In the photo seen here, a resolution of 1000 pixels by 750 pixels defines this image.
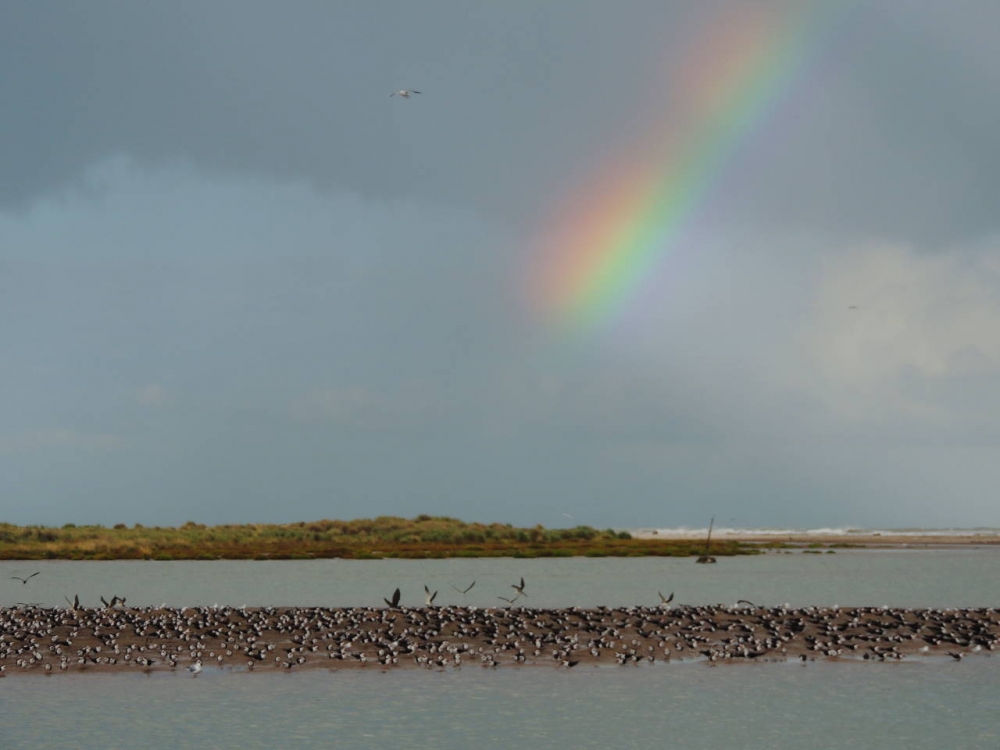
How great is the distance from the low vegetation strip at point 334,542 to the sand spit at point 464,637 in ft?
181

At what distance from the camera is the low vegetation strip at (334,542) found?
319ft

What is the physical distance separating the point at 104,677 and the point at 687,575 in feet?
154

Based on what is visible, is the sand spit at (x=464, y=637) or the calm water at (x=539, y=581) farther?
the calm water at (x=539, y=581)

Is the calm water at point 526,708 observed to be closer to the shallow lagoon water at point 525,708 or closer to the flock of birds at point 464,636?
the shallow lagoon water at point 525,708

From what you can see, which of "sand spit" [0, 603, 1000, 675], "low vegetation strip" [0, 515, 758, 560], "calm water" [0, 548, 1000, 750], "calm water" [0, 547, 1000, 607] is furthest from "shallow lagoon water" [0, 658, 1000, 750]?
"low vegetation strip" [0, 515, 758, 560]

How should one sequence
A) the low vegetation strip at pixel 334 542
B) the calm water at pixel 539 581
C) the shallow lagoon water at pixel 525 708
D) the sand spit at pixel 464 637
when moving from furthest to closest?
1. the low vegetation strip at pixel 334 542
2. the calm water at pixel 539 581
3. the sand spit at pixel 464 637
4. the shallow lagoon water at pixel 525 708

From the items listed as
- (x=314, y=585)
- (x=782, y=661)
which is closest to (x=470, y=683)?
(x=782, y=661)

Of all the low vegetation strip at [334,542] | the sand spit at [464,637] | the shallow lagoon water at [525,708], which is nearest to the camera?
the shallow lagoon water at [525,708]

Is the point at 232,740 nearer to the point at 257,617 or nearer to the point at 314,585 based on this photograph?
the point at 257,617

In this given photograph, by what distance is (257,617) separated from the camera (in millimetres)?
39594

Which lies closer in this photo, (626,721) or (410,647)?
(626,721)

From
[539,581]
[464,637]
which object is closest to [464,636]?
[464,637]

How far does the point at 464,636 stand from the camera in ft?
121

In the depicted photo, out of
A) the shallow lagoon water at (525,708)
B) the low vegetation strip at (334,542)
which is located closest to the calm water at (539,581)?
the low vegetation strip at (334,542)
